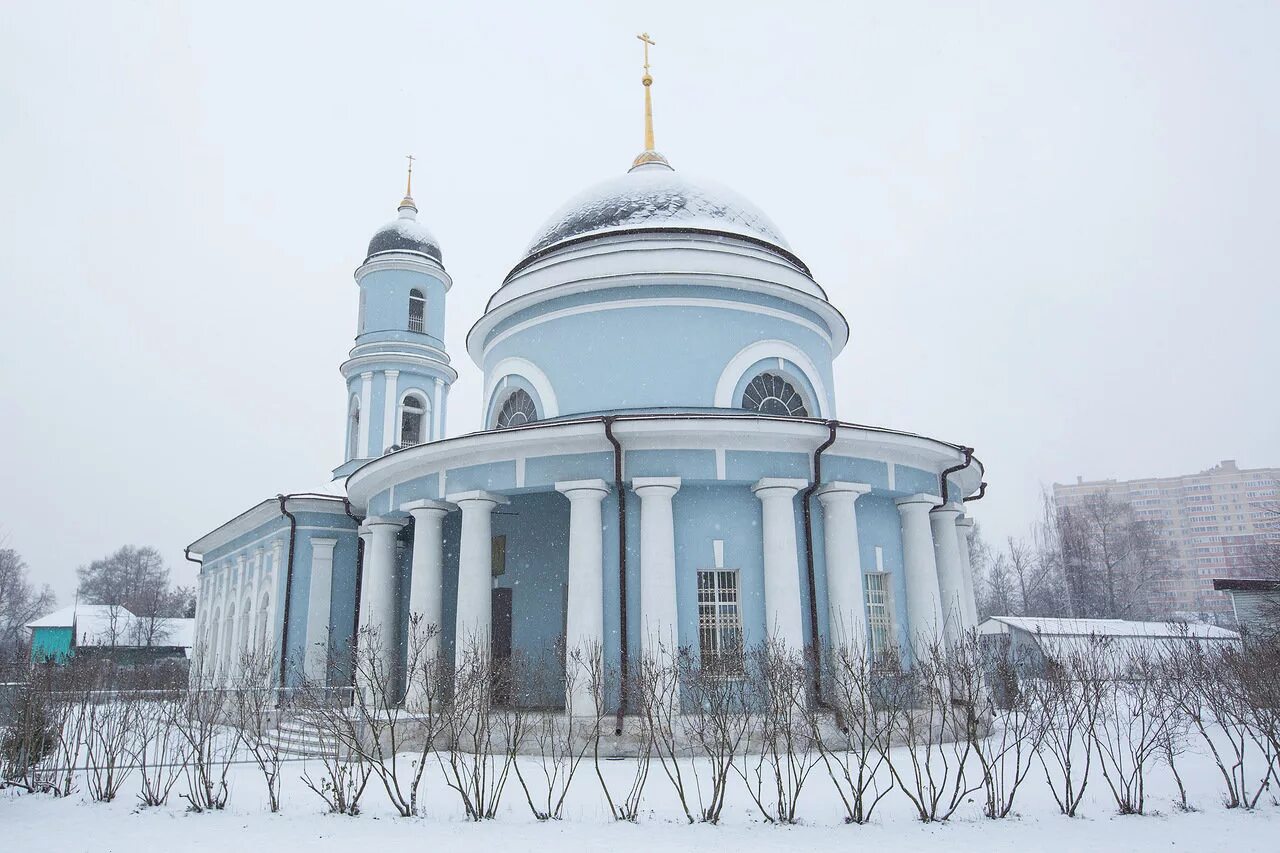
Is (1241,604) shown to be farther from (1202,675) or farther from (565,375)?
(565,375)

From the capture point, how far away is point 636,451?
41.4 feet

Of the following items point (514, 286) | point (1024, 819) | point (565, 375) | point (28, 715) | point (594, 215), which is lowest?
point (1024, 819)

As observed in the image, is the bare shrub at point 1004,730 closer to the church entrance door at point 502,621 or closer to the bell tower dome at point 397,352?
the church entrance door at point 502,621

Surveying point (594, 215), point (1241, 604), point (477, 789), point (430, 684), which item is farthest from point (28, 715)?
point (1241, 604)

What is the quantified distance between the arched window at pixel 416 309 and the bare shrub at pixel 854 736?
15907 millimetres

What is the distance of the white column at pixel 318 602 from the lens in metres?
18.3

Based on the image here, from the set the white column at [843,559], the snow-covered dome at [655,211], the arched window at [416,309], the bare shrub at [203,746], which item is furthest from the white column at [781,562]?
the arched window at [416,309]

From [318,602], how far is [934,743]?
12365 millimetres

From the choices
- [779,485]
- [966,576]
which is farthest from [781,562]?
[966,576]

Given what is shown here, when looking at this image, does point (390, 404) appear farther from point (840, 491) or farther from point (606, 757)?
point (606, 757)

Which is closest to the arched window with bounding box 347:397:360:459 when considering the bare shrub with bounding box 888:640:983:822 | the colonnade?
the colonnade

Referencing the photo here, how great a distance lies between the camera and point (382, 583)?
15.0m

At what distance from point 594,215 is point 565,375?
3.55 metres

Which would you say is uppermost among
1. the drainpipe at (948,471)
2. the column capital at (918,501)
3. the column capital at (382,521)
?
the drainpipe at (948,471)
